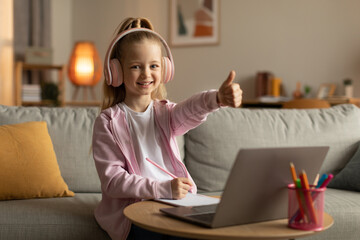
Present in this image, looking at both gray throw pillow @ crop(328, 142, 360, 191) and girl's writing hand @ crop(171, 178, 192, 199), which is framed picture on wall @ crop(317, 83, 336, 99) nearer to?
gray throw pillow @ crop(328, 142, 360, 191)

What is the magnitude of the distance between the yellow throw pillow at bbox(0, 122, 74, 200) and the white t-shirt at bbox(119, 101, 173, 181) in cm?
57

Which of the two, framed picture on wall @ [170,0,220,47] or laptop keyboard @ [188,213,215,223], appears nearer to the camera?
laptop keyboard @ [188,213,215,223]

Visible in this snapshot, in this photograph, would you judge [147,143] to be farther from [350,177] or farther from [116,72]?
[350,177]

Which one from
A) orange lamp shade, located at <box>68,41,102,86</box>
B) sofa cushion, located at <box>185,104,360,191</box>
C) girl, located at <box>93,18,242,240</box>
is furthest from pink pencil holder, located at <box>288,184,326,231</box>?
orange lamp shade, located at <box>68,41,102,86</box>

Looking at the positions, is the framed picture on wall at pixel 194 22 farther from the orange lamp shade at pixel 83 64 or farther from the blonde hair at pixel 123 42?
the blonde hair at pixel 123 42

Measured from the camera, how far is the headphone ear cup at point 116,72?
1513 millimetres

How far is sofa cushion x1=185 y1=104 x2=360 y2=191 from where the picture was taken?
2.18m

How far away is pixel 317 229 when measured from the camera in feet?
3.40

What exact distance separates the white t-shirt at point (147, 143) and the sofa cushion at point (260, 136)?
66cm

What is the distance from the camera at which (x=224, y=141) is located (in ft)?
7.23

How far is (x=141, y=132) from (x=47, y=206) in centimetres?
52

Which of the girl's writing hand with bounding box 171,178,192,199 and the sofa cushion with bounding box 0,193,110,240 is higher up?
the girl's writing hand with bounding box 171,178,192,199

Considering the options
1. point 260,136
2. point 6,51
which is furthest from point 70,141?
point 6,51

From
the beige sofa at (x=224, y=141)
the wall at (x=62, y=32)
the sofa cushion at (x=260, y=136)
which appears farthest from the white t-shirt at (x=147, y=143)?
the wall at (x=62, y=32)
